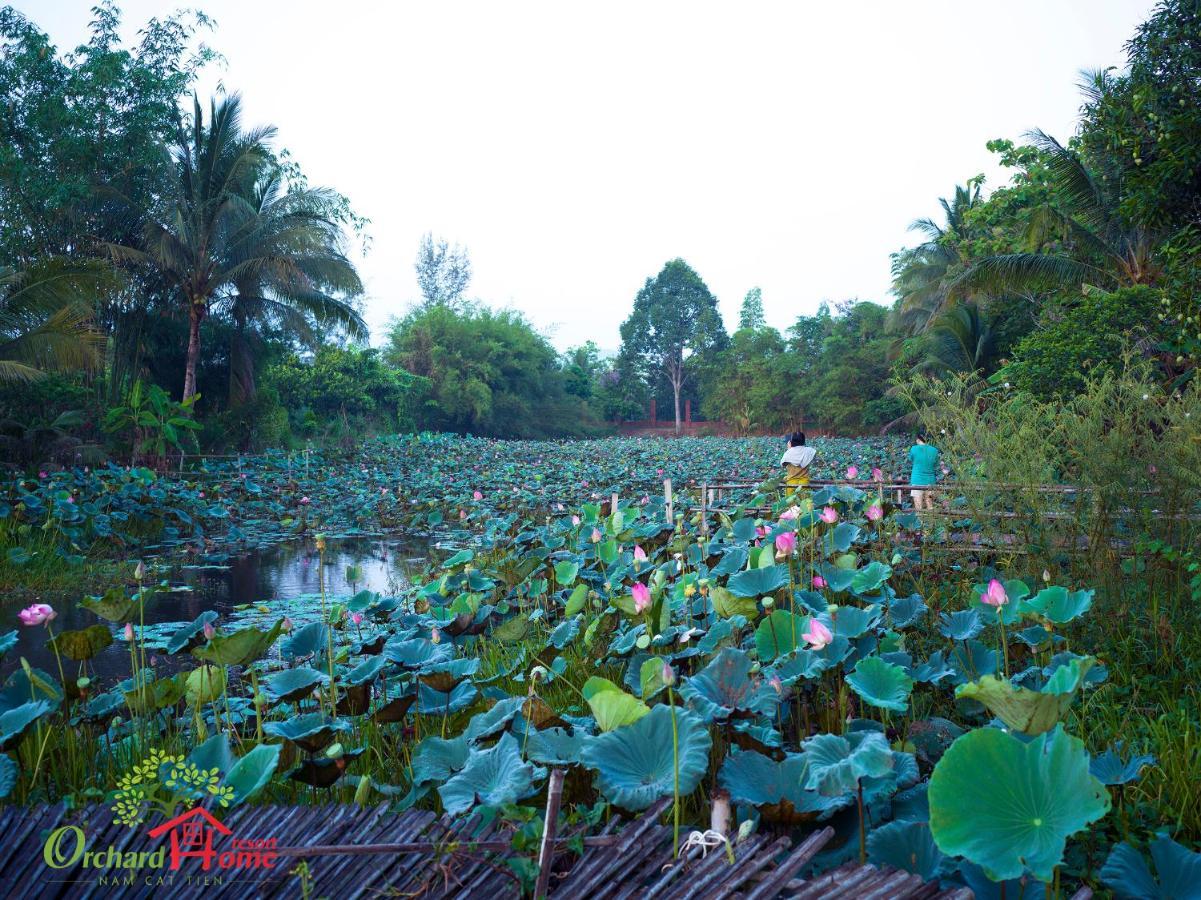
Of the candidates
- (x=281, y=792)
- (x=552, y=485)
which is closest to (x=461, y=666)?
(x=281, y=792)

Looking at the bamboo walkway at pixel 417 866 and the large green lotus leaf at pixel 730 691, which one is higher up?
the large green lotus leaf at pixel 730 691

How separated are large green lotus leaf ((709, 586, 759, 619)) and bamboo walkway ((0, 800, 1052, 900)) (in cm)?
98

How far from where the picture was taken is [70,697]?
5.93ft

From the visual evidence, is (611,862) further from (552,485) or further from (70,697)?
(552,485)

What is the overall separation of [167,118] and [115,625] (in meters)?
8.72

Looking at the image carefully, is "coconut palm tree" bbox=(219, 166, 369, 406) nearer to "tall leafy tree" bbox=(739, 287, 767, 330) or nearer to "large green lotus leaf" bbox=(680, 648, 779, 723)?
"large green lotus leaf" bbox=(680, 648, 779, 723)

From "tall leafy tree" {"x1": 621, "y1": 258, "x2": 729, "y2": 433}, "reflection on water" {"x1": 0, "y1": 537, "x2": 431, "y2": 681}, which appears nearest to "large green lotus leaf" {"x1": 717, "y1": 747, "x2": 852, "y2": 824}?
"reflection on water" {"x1": 0, "y1": 537, "x2": 431, "y2": 681}

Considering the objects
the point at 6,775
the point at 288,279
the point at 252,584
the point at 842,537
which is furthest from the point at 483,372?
the point at 6,775

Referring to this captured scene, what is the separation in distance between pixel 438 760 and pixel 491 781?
0.20 metres

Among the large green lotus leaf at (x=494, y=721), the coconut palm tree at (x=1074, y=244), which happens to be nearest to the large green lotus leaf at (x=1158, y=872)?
the large green lotus leaf at (x=494, y=721)

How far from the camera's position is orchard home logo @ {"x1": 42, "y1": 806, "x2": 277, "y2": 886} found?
113 cm

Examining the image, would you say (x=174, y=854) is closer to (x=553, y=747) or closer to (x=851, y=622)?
(x=553, y=747)

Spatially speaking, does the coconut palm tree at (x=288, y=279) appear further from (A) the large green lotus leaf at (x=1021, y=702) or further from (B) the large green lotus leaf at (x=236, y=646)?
(A) the large green lotus leaf at (x=1021, y=702)

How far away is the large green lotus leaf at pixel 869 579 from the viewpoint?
7.66 ft
